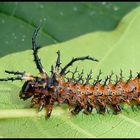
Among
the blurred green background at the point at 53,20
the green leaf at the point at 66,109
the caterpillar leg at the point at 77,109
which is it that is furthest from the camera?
the blurred green background at the point at 53,20

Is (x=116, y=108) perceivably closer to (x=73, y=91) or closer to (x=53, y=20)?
(x=73, y=91)

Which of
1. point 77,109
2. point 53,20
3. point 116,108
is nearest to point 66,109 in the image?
point 77,109

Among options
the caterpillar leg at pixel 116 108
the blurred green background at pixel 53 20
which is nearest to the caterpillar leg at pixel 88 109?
the caterpillar leg at pixel 116 108

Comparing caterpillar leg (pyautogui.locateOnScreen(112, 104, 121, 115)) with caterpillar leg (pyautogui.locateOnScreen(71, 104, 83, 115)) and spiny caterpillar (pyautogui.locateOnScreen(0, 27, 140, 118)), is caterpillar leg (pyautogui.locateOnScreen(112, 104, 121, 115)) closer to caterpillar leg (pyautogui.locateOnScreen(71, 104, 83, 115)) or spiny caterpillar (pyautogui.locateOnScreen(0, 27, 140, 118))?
spiny caterpillar (pyautogui.locateOnScreen(0, 27, 140, 118))

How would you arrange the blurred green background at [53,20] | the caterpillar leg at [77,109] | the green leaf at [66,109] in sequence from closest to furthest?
the green leaf at [66,109] → the caterpillar leg at [77,109] → the blurred green background at [53,20]

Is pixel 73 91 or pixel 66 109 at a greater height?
pixel 73 91

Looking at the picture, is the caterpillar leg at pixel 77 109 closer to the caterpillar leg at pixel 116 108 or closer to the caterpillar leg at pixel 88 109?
the caterpillar leg at pixel 88 109

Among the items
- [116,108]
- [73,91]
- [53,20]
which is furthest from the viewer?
[53,20]
